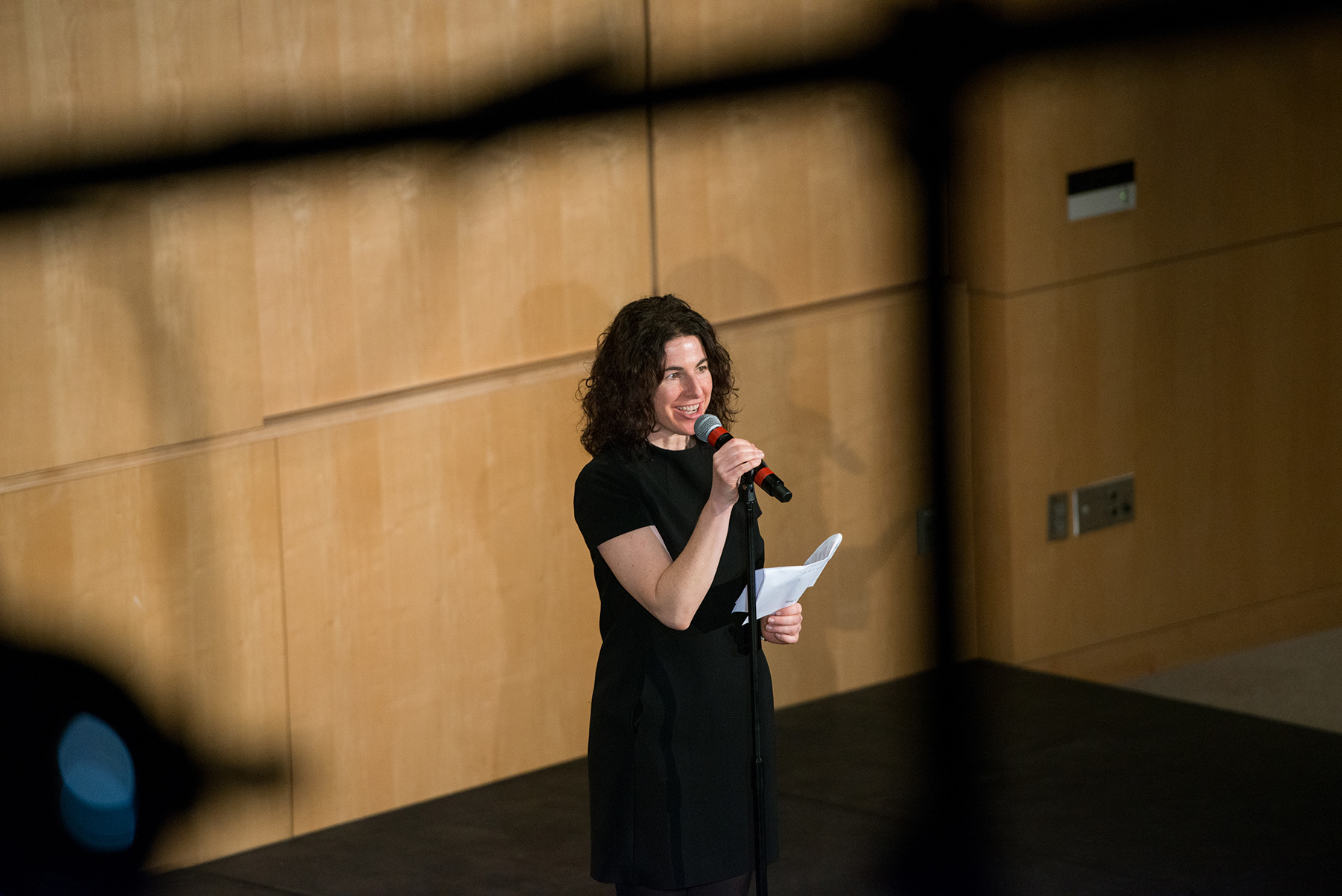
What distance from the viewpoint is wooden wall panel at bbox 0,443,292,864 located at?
13.8 ft

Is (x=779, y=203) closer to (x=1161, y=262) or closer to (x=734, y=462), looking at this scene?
(x=1161, y=262)

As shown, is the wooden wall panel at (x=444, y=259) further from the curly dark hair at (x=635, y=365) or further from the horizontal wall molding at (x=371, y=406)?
the curly dark hair at (x=635, y=365)

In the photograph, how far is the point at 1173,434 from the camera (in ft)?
18.9

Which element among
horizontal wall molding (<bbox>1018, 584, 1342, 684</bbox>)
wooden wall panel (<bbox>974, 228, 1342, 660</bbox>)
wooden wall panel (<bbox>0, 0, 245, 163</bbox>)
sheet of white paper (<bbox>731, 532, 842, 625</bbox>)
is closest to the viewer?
sheet of white paper (<bbox>731, 532, 842, 625</bbox>)

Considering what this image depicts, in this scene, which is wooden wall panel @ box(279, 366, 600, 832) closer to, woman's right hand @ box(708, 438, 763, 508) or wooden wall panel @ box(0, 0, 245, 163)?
wooden wall panel @ box(0, 0, 245, 163)

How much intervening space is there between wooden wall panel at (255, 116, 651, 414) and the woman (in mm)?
1526

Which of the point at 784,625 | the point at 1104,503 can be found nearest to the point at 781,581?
the point at 784,625

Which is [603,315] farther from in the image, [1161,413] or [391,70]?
[1161,413]

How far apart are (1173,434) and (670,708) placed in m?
3.07

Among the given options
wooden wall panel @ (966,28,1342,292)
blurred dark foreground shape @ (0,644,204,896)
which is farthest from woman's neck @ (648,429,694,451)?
wooden wall panel @ (966,28,1342,292)

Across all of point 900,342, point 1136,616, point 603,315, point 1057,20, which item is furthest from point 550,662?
point 1057,20

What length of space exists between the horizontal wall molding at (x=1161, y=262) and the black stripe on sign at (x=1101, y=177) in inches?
9.4

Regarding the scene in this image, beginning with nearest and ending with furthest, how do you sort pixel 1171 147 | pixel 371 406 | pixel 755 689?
pixel 755 689 < pixel 371 406 < pixel 1171 147

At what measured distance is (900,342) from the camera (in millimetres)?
5480
